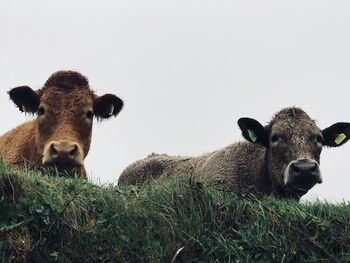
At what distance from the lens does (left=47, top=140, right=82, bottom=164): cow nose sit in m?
11.0

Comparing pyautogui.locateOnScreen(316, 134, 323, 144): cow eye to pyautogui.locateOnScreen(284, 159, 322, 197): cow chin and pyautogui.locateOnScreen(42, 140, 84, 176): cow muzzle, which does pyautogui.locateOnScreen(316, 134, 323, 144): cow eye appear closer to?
pyautogui.locateOnScreen(284, 159, 322, 197): cow chin

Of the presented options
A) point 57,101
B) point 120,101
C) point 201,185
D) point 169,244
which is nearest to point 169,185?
point 201,185

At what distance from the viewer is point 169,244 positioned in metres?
7.31

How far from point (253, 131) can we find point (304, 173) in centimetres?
180

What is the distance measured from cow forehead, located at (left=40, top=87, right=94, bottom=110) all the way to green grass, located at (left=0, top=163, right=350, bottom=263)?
408 centimetres

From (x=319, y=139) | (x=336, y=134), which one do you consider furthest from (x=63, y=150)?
(x=336, y=134)

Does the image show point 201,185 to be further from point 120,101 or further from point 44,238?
point 120,101

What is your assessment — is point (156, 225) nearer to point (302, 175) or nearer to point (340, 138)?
point (302, 175)

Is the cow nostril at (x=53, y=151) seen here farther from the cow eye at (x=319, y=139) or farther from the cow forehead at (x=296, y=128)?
the cow eye at (x=319, y=139)

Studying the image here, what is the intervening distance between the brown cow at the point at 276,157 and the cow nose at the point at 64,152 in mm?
2481

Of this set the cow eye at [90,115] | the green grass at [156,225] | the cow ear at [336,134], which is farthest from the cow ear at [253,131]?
the green grass at [156,225]

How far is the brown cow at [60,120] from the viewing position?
36.4 feet

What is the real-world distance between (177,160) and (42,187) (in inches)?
348

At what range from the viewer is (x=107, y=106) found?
13.0m
